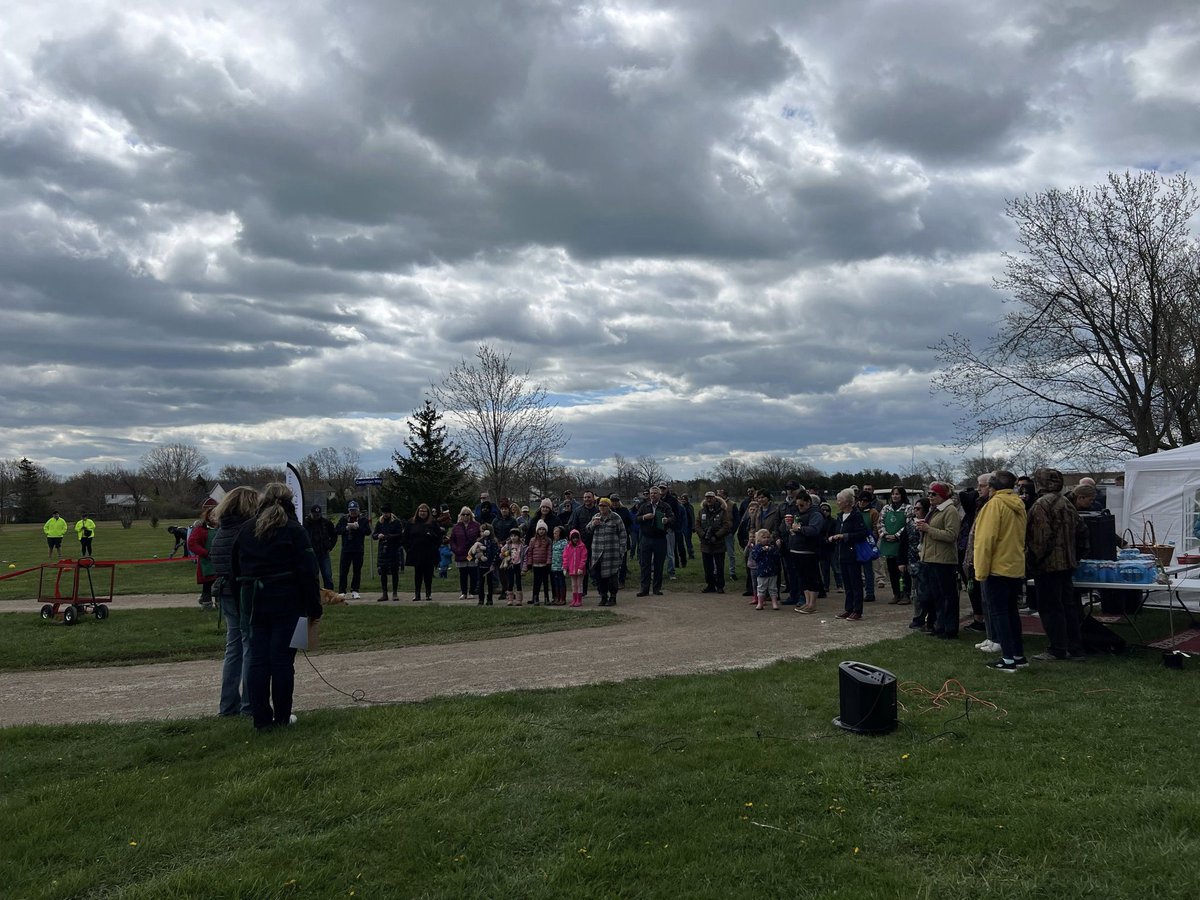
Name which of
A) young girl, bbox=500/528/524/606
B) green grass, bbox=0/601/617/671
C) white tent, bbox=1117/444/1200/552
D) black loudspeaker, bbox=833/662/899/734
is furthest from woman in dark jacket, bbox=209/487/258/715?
white tent, bbox=1117/444/1200/552

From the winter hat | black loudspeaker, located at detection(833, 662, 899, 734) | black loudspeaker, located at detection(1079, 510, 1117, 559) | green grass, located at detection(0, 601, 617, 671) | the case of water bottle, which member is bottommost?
green grass, located at detection(0, 601, 617, 671)

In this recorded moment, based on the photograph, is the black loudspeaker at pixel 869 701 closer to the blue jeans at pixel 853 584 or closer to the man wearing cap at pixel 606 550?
the blue jeans at pixel 853 584

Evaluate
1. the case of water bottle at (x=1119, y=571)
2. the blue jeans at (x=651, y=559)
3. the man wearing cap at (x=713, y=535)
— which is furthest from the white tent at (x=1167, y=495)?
the blue jeans at (x=651, y=559)

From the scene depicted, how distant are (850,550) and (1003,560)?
3775 millimetres

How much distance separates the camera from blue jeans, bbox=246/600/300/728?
6.38m

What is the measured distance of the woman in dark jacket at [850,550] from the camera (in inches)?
473

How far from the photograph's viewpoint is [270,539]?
6414mm

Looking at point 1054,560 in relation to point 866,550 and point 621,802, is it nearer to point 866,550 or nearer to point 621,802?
point 866,550

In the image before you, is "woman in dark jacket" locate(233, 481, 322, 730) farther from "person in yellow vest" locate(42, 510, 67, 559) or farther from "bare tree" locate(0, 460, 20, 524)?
"bare tree" locate(0, 460, 20, 524)

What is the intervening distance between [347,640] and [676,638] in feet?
14.5

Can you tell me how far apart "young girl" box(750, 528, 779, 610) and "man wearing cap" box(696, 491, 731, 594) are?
1.89m

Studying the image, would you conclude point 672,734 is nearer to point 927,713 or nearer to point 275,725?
point 927,713

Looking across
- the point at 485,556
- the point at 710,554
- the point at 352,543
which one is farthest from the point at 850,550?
the point at 352,543

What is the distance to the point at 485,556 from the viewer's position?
49.7ft
